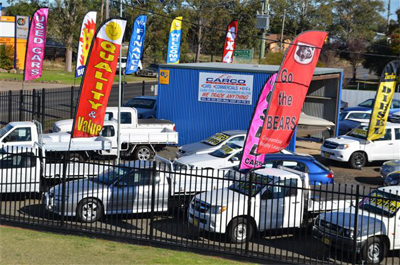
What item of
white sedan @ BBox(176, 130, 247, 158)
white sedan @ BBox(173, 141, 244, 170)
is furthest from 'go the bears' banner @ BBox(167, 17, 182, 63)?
white sedan @ BBox(173, 141, 244, 170)

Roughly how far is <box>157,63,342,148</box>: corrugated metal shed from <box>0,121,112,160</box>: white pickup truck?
6210mm

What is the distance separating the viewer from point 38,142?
1825 centimetres

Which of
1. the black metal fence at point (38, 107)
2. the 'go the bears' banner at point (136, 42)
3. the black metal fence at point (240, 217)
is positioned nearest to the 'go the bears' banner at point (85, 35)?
the black metal fence at point (38, 107)

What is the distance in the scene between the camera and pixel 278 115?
14258 millimetres

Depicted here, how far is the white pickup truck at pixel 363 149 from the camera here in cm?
2227

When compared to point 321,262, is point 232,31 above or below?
above

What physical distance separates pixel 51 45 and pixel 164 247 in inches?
2515

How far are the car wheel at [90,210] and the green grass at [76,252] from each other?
3.07 feet

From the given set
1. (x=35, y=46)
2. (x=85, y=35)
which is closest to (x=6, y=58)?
(x=35, y=46)

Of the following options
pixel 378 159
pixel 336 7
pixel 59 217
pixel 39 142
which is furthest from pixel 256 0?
pixel 59 217

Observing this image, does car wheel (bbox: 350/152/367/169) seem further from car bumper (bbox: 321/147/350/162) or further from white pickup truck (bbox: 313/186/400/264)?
white pickup truck (bbox: 313/186/400/264)

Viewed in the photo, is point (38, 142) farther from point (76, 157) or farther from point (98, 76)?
point (98, 76)

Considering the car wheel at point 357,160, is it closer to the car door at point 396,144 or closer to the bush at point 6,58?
the car door at point 396,144

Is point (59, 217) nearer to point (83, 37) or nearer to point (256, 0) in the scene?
point (83, 37)
